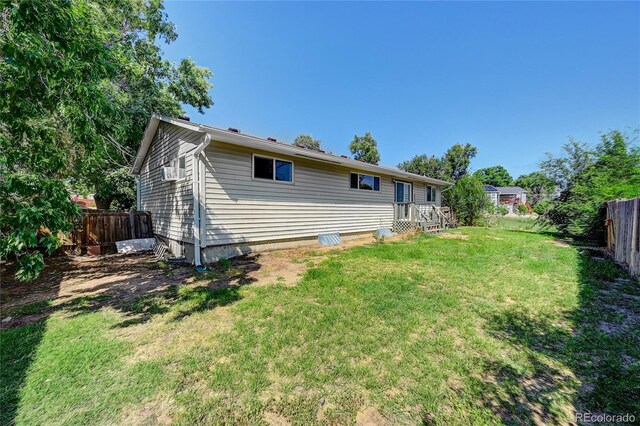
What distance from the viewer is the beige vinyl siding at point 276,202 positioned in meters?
6.86

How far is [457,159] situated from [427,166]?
3575mm

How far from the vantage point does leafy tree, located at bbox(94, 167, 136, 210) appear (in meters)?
15.2

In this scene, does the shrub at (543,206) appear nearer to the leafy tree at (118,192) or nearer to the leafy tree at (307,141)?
the leafy tree at (118,192)

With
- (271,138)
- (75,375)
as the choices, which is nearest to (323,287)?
(75,375)

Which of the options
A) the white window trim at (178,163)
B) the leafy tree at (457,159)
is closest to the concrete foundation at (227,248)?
the white window trim at (178,163)

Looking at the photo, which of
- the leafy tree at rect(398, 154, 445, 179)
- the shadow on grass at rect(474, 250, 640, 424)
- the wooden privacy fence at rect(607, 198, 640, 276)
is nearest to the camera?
the shadow on grass at rect(474, 250, 640, 424)

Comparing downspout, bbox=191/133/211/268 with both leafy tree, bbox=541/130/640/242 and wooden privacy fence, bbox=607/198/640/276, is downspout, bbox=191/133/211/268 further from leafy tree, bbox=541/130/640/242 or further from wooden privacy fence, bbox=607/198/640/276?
leafy tree, bbox=541/130/640/242

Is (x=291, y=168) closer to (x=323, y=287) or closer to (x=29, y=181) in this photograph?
(x=323, y=287)

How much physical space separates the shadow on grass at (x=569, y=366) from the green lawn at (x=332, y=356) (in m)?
0.01

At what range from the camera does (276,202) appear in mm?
8094

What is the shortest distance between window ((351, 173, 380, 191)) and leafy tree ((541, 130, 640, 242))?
805 centimetres

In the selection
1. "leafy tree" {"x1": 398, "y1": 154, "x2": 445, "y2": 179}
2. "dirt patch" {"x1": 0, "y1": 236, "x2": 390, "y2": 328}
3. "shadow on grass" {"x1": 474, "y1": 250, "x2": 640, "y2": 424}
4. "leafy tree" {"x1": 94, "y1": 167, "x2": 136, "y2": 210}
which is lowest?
"dirt patch" {"x1": 0, "y1": 236, "x2": 390, "y2": 328}

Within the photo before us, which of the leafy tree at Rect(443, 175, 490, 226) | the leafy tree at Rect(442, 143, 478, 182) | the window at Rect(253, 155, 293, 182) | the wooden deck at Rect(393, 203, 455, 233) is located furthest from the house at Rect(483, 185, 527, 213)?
the window at Rect(253, 155, 293, 182)

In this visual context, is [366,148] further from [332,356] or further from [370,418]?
[370,418]
